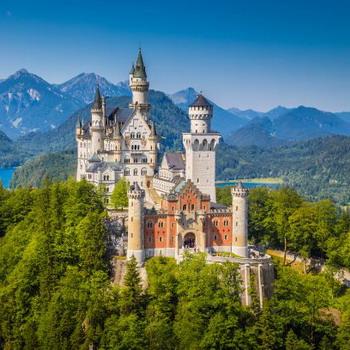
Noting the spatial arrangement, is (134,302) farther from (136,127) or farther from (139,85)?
(139,85)

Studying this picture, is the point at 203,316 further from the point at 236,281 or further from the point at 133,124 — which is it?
the point at 133,124

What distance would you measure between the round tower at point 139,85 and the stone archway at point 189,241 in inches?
1403

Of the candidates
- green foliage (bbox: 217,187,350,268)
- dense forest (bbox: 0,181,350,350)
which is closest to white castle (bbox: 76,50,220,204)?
green foliage (bbox: 217,187,350,268)

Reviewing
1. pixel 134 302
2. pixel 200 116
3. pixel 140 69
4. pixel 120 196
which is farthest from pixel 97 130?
pixel 134 302

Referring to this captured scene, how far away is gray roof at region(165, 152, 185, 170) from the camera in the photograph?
327 feet

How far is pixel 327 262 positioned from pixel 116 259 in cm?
2804

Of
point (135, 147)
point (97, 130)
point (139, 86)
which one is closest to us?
point (135, 147)

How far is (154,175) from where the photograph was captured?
10175 centimetres

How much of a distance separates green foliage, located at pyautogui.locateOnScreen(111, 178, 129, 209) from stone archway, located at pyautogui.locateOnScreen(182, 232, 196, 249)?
1575 centimetres

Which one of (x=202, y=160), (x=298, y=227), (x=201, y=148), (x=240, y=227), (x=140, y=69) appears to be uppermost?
Answer: (x=140, y=69)

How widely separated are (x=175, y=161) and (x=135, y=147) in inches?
289

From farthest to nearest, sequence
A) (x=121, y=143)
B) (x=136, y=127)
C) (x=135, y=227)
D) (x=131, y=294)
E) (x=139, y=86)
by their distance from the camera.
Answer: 1. (x=139, y=86)
2. (x=136, y=127)
3. (x=121, y=143)
4. (x=135, y=227)
5. (x=131, y=294)

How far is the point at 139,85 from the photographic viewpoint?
4250 inches

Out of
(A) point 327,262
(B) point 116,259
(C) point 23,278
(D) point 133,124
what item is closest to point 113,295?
(B) point 116,259
